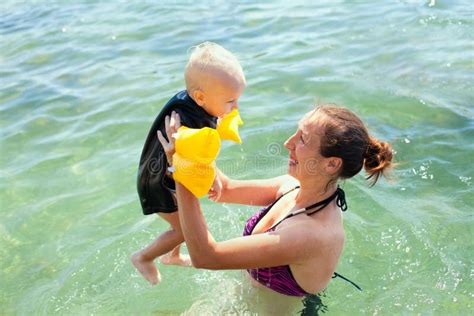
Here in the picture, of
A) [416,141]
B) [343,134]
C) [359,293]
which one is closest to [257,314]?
[359,293]

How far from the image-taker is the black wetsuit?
2.67 metres

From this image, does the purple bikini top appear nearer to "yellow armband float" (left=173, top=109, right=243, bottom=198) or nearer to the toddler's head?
"yellow armband float" (left=173, top=109, right=243, bottom=198)

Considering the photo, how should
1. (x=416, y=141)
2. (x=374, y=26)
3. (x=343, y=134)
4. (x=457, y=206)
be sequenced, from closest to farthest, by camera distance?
(x=343, y=134) < (x=457, y=206) < (x=416, y=141) < (x=374, y=26)

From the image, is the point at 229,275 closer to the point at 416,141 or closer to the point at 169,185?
the point at 169,185

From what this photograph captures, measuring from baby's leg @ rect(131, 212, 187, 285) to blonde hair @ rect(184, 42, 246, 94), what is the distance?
847 mm

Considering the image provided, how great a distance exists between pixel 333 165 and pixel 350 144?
0.45 feet

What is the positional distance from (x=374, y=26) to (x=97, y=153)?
5339mm

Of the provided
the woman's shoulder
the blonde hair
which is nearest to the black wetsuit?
the blonde hair

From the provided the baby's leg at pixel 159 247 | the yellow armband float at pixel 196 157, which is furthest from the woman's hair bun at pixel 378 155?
the baby's leg at pixel 159 247

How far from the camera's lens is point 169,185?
2953 millimetres

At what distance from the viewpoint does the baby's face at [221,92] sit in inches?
102

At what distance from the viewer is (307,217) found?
2.79m

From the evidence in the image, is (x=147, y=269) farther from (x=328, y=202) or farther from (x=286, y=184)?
(x=328, y=202)

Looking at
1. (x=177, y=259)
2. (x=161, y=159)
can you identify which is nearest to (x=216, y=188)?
(x=161, y=159)
